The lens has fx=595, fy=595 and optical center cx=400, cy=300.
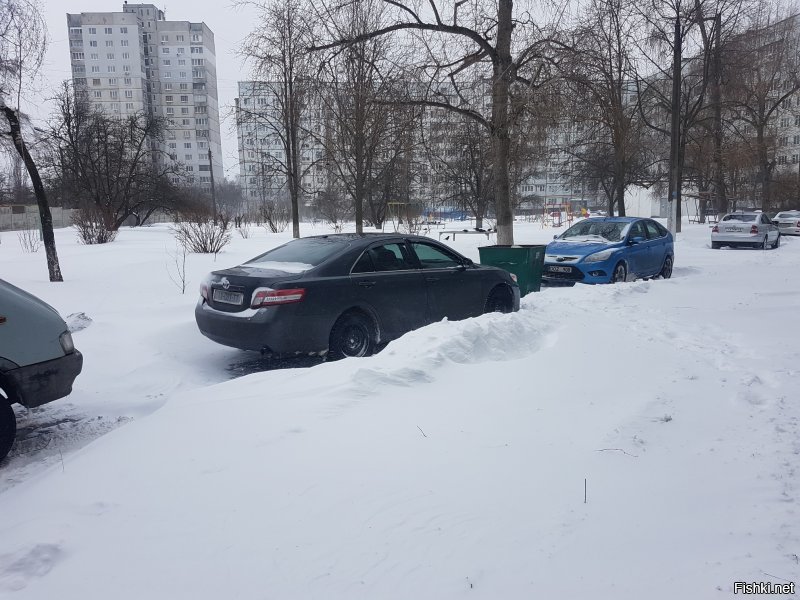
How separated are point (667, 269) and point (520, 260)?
5.27m

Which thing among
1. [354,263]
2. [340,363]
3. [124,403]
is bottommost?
[124,403]

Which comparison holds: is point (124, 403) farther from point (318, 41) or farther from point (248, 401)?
point (318, 41)

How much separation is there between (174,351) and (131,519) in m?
4.46

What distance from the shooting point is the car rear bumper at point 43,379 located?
3.97m

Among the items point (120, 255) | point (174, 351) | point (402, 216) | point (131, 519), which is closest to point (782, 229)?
point (402, 216)

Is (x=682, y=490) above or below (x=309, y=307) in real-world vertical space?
below

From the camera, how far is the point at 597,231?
43.1 ft

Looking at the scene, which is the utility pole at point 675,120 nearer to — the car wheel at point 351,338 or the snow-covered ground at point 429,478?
the snow-covered ground at point 429,478

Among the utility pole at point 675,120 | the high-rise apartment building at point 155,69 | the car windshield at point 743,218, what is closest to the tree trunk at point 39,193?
the utility pole at point 675,120

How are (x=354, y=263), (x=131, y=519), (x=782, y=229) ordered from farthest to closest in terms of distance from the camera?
1. (x=782, y=229)
2. (x=354, y=263)
3. (x=131, y=519)

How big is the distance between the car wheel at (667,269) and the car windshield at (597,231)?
1735mm

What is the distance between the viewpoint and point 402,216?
31234 millimetres

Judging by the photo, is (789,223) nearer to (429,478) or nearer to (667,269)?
(667,269)

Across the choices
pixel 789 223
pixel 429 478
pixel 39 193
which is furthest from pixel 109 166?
pixel 429 478
